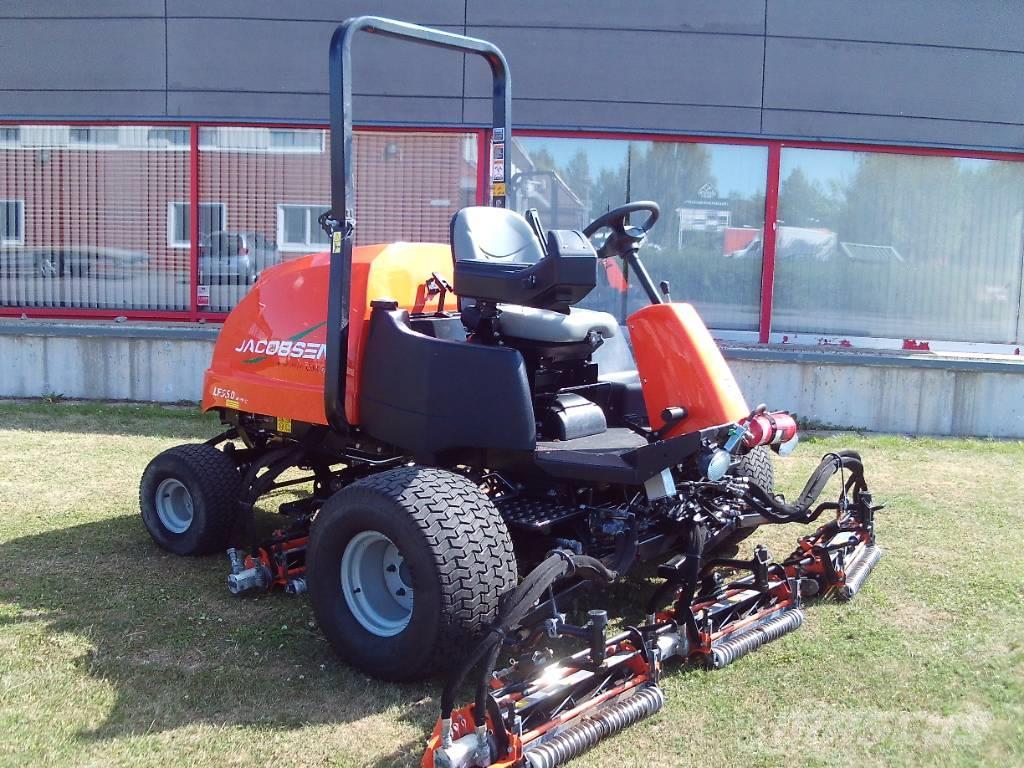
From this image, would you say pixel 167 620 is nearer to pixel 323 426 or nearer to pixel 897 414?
pixel 323 426

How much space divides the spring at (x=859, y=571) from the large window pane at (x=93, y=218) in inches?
311

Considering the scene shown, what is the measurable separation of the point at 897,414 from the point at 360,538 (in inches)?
268

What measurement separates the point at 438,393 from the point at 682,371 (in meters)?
1.00

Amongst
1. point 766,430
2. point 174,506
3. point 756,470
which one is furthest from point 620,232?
point 174,506

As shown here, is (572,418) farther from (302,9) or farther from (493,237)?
(302,9)

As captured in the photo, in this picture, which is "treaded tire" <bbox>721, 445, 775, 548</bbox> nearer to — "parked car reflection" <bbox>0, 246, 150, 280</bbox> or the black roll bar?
the black roll bar

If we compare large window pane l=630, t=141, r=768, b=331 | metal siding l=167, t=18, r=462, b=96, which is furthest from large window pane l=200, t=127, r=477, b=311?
large window pane l=630, t=141, r=768, b=331

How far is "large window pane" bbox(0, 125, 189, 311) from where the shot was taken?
10.5 metres

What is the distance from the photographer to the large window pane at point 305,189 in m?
10.1

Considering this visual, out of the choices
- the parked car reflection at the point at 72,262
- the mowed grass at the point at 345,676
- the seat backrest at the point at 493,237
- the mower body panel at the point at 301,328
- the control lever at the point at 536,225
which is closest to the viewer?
the mowed grass at the point at 345,676

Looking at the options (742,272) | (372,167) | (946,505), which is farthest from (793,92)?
(946,505)

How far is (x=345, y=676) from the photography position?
145 inches

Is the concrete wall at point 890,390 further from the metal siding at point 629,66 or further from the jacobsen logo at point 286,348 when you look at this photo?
the jacobsen logo at point 286,348

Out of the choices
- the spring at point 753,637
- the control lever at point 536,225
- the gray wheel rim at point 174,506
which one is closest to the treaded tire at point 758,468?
the spring at point 753,637
